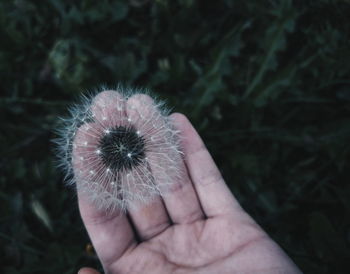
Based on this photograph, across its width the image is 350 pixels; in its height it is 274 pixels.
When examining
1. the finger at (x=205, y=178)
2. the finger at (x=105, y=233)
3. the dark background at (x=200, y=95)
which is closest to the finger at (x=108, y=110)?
the finger at (x=205, y=178)

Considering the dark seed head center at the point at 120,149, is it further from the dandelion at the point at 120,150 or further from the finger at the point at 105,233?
the finger at the point at 105,233

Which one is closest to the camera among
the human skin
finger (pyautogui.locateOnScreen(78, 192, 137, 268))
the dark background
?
the human skin

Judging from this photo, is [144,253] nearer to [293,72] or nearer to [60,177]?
[60,177]

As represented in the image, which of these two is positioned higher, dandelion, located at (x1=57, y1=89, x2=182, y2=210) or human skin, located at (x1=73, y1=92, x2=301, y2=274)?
dandelion, located at (x1=57, y1=89, x2=182, y2=210)

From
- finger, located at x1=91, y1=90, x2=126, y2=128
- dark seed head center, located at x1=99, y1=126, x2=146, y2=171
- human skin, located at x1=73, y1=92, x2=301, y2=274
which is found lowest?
human skin, located at x1=73, y1=92, x2=301, y2=274

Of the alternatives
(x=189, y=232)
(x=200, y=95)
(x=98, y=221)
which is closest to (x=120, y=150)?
(x=98, y=221)

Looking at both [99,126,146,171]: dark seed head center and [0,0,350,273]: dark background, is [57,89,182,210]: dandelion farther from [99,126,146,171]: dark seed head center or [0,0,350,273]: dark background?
[0,0,350,273]: dark background

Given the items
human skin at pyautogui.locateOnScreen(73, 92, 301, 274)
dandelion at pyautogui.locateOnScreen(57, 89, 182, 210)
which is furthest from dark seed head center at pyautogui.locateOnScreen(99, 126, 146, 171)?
human skin at pyautogui.locateOnScreen(73, 92, 301, 274)
